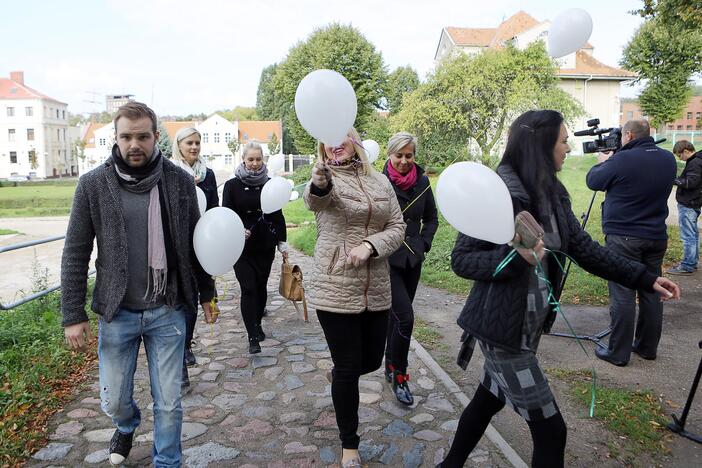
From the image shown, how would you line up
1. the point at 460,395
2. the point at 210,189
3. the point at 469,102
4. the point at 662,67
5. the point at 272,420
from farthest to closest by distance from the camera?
the point at 662,67 < the point at 469,102 < the point at 210,189 < the point at 460,395 < the point at 272,420

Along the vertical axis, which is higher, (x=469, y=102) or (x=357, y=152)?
(x=469, y=102)

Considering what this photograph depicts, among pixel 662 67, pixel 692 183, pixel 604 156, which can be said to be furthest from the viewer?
pixel 662 67

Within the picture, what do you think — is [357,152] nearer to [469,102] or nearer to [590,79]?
[469,102]

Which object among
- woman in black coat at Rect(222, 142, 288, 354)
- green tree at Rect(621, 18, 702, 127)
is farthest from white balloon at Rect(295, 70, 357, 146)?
green tree at Rect(621, 18, 702, 127)

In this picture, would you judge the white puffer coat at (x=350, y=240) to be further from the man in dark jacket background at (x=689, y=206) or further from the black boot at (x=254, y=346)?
the man in dark jacket background at (x=689, y=206)

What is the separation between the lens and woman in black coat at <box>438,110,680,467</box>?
2.39 meters

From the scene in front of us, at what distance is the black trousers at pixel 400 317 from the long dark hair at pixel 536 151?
1.71 m

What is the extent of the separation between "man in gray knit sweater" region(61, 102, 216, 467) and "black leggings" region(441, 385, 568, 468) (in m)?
1.58

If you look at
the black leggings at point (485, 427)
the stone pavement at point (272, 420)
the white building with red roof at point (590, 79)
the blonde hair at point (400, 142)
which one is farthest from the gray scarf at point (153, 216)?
the white building with red roof at point (590, 79)

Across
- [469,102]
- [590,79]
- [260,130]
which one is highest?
[590,79]

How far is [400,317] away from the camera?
13.0 ft

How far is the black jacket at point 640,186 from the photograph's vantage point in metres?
4.63

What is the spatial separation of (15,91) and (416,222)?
100406 millimetres

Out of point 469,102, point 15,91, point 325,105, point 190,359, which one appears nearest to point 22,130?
point 15,91
